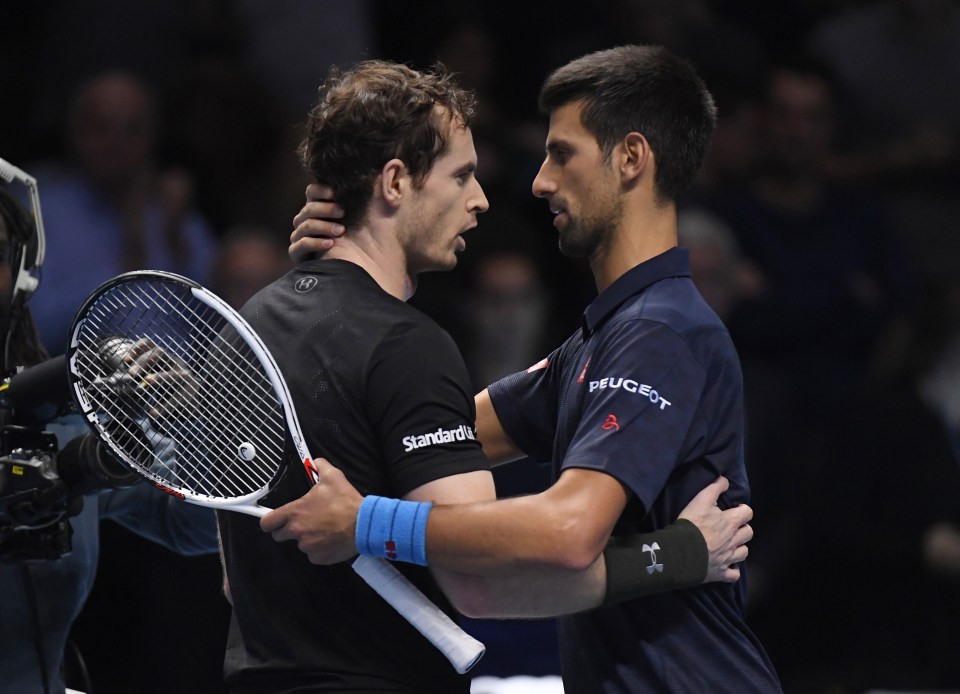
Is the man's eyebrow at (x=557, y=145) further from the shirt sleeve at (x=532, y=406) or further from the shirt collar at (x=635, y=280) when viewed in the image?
the shirt sleeve at (x=532, y=406)

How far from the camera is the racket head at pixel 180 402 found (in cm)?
254

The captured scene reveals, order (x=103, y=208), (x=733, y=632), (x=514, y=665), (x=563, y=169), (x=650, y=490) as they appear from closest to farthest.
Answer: (x=650, y=490) → (x=733, y=632) → (x=563, y=169) → (x=514, y=665) → (x=103, y=208)

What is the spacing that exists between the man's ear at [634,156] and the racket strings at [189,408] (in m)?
0.88

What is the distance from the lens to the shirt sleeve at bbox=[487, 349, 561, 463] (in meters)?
3.11

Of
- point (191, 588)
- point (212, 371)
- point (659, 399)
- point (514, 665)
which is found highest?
point (212, 371)

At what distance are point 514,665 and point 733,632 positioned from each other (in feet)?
6.49

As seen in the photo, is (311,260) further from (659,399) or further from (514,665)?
(514,665)

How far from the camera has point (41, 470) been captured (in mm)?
2711

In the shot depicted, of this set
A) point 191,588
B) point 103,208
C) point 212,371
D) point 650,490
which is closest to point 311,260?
point 212,371

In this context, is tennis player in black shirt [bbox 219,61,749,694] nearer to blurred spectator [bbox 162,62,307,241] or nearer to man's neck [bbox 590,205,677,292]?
man's neck [bbox 590,205,677,292]

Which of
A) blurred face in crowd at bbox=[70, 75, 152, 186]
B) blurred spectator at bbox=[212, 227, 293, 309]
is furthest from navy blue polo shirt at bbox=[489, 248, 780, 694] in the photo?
blurred face in crowd at bbox=[70, 75, 152, 186]

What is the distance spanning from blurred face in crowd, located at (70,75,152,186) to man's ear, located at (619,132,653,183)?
9.90 ft

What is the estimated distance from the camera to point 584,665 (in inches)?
109

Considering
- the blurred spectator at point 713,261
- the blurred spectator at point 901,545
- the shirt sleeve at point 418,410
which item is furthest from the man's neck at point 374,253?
the blurred spectator at point 901,545
